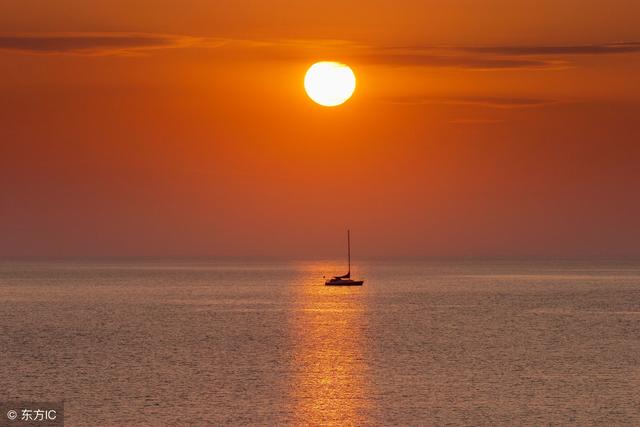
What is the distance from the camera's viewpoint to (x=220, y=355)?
313ft

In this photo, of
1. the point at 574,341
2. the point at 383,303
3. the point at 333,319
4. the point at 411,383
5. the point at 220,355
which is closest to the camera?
the point at 411,383

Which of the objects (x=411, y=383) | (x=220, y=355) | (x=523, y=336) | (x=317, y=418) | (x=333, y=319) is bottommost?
(x=317, y=418)

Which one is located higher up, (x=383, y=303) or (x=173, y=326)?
(x=383, y=303)

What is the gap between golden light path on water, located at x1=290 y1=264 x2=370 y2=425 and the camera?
63.0 m

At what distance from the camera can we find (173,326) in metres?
130

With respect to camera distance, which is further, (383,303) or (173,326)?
(383,303)

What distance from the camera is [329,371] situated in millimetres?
82250

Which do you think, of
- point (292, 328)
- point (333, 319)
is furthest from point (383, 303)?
point (292, 328)

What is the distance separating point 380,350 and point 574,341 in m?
23.0

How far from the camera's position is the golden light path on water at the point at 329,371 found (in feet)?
207

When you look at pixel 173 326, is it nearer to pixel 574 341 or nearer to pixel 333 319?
pixel 333 319

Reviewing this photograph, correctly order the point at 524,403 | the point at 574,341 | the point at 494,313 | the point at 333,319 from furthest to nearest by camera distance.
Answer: the point at 494,313 < the point at 333,319 < the point at 574,341 < the point at 524,403

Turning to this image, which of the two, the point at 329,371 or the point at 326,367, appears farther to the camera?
the point at 326,367

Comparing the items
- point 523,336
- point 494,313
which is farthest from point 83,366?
point 494,313
